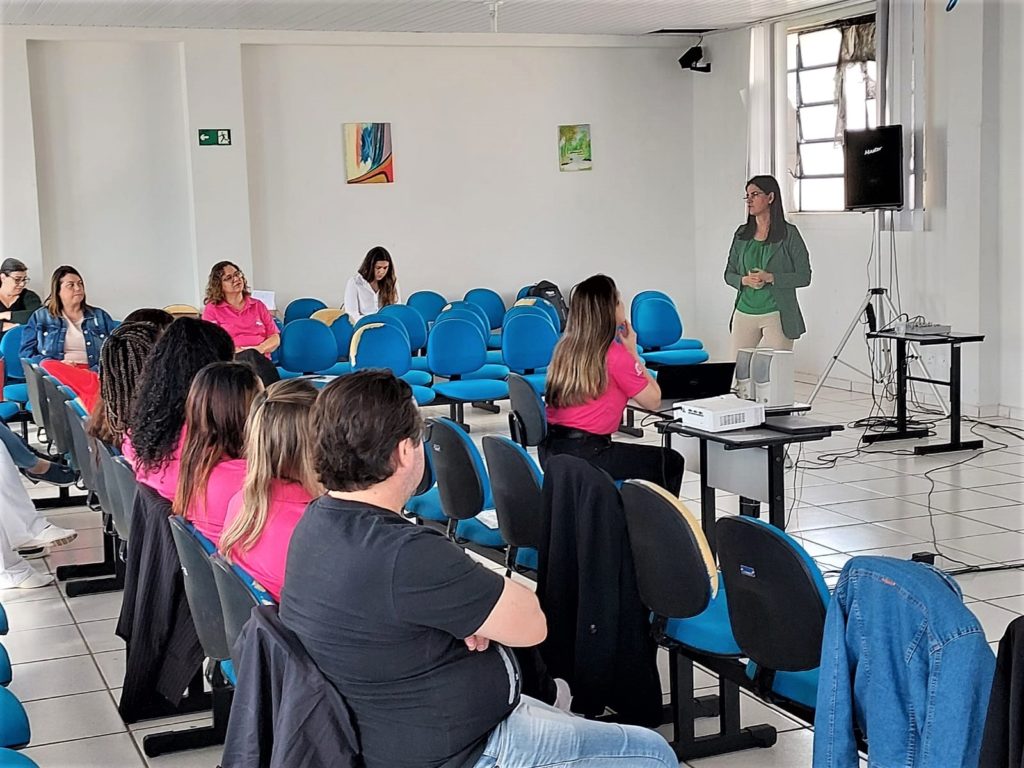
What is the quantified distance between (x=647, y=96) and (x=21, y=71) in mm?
5781

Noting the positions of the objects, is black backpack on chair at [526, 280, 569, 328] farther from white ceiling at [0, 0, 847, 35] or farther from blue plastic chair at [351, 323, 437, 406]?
blue plastic chair at [351, 323, 437, 406]

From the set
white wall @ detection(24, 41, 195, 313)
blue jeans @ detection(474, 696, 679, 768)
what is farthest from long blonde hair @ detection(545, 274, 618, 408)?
white wall @ detection(24, 41, 195, 313)

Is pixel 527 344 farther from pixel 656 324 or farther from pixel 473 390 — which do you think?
pixel 656 324

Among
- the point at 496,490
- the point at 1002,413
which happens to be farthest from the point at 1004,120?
the point at 496,490

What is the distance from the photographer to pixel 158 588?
12.1 ft

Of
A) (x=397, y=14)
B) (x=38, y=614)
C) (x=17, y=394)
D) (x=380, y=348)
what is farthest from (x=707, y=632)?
(x=397, y=14)

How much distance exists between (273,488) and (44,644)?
90.2 inches

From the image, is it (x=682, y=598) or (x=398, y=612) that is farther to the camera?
(x=682, y=598)

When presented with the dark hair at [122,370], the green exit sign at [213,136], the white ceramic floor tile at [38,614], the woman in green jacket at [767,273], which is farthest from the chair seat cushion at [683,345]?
the dark hair at [122,370]

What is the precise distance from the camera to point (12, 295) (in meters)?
9.45

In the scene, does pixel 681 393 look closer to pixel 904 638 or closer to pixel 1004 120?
pixel 904 638

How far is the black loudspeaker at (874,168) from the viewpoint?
9234 mm

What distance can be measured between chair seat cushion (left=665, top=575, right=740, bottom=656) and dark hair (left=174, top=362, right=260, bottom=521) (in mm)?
1321

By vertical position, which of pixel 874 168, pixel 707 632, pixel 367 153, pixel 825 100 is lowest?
pixel 707 632
